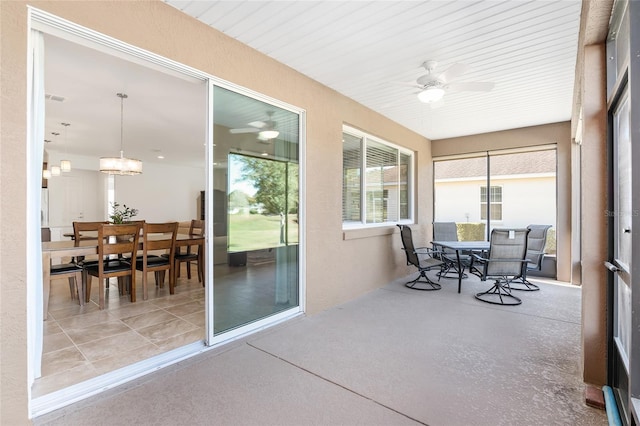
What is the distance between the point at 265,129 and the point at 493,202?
5.37 metres

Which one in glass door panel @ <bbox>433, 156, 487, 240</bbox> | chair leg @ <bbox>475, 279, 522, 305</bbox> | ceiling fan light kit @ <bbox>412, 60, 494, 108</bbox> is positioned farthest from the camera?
glass door panel @ <bbox>433, 156, 487, 240</bbox>

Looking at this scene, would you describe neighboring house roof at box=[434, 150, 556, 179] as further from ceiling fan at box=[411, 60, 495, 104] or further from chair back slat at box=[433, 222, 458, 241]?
ceiling fan at box=[411, 60, 495, 104]

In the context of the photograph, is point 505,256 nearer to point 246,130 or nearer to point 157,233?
point 246,130

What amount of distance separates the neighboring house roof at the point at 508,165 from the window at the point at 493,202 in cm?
34

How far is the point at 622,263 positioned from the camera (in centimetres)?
175

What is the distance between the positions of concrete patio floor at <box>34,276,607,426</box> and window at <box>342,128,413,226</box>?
5.76 feet

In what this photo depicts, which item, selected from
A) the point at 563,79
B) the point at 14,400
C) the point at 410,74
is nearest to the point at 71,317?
the point at 14,400

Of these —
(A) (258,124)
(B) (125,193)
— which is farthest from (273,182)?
(B) (125,193)

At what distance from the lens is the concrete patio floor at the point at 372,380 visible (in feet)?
5.86

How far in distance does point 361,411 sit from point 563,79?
4.09 metres

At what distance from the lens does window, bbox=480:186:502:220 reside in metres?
6.31

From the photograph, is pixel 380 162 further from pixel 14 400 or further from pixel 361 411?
pixel 14 400

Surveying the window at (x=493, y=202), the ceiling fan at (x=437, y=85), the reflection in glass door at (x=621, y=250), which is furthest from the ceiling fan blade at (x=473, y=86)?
the window at (x=493, y=202)

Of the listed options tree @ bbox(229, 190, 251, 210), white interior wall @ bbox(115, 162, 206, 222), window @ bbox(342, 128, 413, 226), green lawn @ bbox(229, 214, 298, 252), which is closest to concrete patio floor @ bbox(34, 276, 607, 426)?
green lawn @ bbox(229, 214, 298, 252)
